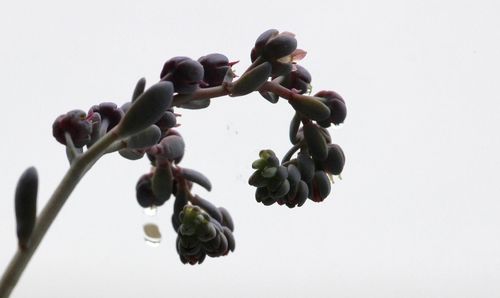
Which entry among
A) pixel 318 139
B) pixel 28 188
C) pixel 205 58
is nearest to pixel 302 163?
pixel 318 139

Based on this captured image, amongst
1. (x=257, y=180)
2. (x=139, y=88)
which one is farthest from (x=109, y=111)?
(x=257, y=180)

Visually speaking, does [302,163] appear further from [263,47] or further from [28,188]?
[28,188]

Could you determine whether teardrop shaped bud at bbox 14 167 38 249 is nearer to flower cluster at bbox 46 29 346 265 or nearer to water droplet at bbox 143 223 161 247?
flower cluster at bbox 46 29 346 265

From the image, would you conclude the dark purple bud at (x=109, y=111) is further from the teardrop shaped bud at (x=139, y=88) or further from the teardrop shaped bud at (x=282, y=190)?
the teardrop shaped bud at (x=282, y=190)

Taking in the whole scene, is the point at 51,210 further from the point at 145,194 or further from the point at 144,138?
the point at 145,194

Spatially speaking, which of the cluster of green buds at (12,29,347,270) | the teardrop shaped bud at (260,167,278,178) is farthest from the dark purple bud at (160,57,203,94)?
the teardrop shaped bud at (260,167,278,178)

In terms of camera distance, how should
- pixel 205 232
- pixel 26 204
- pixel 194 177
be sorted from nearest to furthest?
pixel 26 204, pixel 205 232, pixel 194 177
